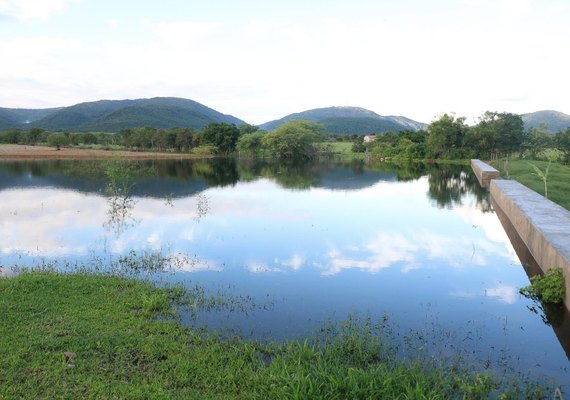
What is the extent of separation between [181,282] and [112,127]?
636ft

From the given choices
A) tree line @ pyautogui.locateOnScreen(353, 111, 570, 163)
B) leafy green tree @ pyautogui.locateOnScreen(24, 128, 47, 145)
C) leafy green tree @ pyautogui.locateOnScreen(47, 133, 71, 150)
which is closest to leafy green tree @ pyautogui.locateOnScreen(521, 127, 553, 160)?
tree line @ pyautogui.locateOnScreen(353, 111, 570, 163)

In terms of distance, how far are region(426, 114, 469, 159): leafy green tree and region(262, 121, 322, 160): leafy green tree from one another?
74.4 ft

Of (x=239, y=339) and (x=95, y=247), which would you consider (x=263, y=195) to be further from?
(x=239, y=339)

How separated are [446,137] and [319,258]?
6787 centimetres

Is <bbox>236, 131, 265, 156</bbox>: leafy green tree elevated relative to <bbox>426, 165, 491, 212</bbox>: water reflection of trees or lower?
elevated

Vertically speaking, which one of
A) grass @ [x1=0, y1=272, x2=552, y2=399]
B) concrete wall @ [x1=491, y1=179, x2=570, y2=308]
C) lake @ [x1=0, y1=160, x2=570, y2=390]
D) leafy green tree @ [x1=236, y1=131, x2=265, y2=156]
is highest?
leafy green tree @ [x1=236, y1=131, x2=265, y2=156]

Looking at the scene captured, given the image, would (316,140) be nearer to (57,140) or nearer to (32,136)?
(57,140)

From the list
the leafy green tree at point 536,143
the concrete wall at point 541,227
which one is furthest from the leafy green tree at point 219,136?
the concrete wall at point 541,227

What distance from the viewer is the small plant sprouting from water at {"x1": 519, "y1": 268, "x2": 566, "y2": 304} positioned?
1022 centimetres

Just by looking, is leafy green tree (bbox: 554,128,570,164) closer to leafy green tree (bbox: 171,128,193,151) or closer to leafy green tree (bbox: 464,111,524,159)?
leafy green tree (bbox: 464,111,524,159)

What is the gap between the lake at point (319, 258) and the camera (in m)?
9.02

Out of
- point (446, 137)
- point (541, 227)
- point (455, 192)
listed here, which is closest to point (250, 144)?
point (446, 137)

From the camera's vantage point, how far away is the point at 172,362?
6938 millimetres

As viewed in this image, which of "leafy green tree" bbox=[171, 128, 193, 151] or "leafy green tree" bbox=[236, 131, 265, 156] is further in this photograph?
"leafy green tree" bbox=[171, 128, 193, 151]
